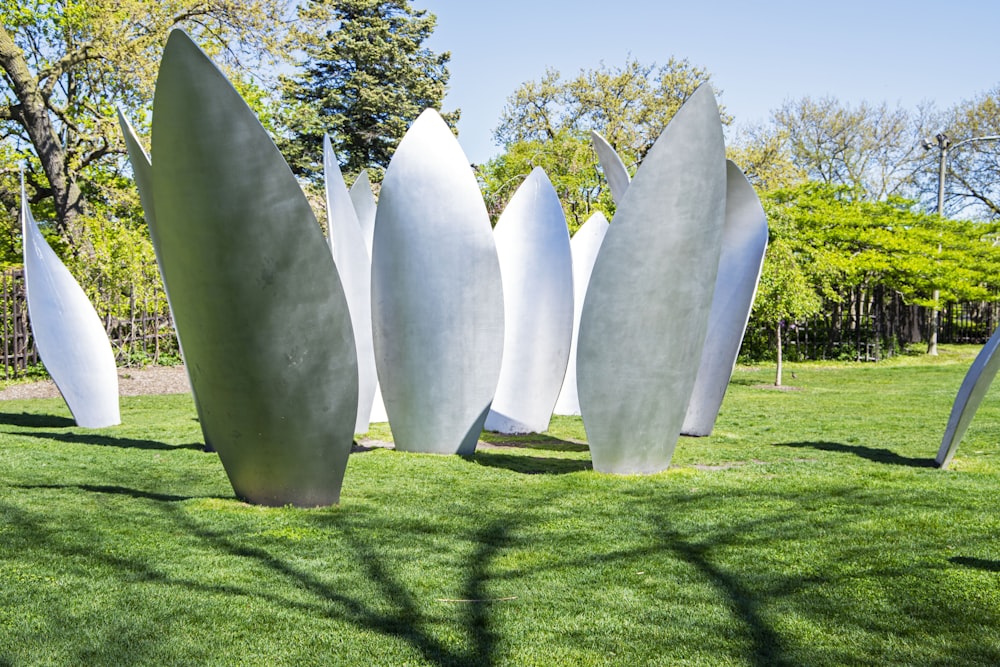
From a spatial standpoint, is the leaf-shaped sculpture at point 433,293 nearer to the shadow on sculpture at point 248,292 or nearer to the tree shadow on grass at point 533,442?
the tree shadow on grass at point 533,442

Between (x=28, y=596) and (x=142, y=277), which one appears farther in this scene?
(x=142, y=277)

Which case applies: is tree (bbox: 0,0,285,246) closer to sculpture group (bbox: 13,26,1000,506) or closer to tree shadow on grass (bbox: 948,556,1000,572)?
sculpture group (bbox: 13,26,1000,506)

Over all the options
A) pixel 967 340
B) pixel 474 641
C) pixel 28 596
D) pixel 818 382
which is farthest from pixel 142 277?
pixel 967 340

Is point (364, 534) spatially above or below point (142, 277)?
below

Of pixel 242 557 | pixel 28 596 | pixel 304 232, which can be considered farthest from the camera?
pixel 304 232

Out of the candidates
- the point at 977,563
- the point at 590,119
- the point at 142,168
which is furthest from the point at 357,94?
the point at 977,563

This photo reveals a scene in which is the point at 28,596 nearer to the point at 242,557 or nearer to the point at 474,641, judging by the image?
the point at 242,557

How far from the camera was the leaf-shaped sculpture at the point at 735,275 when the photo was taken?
10016 mm

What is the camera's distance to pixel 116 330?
19.8 m

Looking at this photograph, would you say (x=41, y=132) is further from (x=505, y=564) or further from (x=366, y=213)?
(x=505, y=564)

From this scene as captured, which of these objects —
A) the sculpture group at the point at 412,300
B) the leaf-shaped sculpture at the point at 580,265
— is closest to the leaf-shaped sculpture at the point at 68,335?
the sculpture group at the point at 412,300

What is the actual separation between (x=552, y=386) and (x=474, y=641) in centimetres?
733

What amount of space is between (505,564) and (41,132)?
20.0 meters

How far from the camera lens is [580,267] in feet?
41.5
